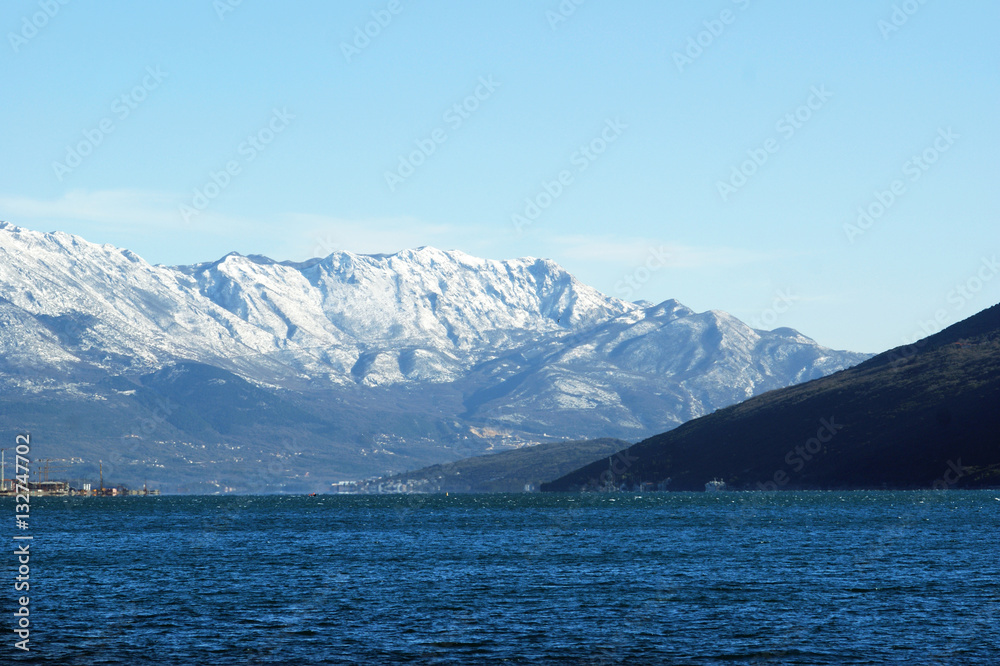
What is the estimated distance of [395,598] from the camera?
8412cm

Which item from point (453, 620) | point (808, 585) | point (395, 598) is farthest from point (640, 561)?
point (453, 620)

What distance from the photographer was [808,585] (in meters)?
88.2

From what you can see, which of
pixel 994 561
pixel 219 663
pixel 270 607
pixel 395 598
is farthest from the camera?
pixel 994 561

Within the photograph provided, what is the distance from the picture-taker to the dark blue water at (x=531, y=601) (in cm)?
6091

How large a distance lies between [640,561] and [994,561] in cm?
3199

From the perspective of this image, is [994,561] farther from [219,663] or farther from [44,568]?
[44,568]

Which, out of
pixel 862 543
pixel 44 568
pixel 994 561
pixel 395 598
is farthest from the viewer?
pixel 862 543

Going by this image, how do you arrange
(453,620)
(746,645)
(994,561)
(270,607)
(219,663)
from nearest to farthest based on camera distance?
(219,663) → (746,645) → (453,620) → (270,607) → (994,561)

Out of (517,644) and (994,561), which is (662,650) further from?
(994,561)

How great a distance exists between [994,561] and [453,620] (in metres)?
56.1

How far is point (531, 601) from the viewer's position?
81250 mm

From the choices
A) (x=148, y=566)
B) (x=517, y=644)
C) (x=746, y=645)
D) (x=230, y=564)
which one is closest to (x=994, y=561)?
(x=746, y=645)

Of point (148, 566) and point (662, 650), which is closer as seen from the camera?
point (662, 650)

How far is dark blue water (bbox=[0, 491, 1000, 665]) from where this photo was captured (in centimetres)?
6091
